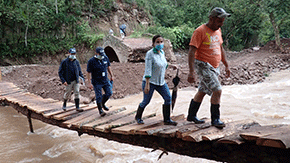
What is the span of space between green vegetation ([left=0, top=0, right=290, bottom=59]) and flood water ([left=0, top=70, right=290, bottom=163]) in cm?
704

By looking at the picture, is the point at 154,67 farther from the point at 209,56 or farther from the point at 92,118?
the point at 92,118

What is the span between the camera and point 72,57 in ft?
15.3

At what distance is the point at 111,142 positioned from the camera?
5.91m

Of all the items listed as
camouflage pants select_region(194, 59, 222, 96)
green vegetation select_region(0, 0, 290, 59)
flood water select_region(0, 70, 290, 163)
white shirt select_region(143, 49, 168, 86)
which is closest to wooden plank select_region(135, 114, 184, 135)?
A: white shirt select_region(143, 49, 168, 86)

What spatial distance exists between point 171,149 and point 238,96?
6.80 meters

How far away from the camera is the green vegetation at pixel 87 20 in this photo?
1460 centimetres

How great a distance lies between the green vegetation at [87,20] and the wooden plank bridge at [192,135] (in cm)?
1207

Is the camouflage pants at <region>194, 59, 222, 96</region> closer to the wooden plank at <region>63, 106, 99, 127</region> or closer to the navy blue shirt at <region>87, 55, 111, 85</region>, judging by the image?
the navy blue shirt at <region>87, 55, 111, 85</region>

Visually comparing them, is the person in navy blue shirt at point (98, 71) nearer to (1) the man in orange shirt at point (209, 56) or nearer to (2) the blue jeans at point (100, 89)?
(2) the blue jeans at point (100, 89)

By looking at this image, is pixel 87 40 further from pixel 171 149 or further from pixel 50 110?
pixel 171 149

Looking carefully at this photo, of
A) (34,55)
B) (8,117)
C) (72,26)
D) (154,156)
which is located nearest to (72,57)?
(154,156)

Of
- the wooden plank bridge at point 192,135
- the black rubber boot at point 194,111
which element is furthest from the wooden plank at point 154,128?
the black rubber boot at point 194,111

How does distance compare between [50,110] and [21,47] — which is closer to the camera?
[50,110]

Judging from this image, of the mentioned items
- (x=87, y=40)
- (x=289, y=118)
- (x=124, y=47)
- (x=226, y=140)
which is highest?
(x=87, y=40)
